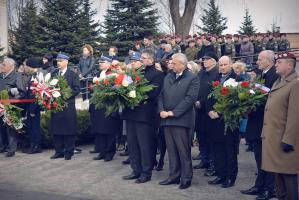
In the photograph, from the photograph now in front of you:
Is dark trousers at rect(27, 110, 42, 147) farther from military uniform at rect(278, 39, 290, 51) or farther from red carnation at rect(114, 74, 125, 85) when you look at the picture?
military uniform at rect(278, 39, 290, 51)

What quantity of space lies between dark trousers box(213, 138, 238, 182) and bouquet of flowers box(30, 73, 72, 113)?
378 cm

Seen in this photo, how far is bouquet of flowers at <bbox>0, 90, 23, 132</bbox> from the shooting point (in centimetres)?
1183

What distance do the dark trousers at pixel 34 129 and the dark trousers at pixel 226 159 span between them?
4903 mm

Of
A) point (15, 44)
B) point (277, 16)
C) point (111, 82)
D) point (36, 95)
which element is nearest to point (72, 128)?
point (36, 95)

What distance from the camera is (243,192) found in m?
8.73

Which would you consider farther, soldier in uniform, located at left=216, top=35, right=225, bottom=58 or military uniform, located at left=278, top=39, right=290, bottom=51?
military uniform, located at left=278, top=39, right=290, bottom=51

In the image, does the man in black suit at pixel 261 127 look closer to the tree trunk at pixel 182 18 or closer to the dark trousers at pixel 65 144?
the dark trousers at pixel 65 144

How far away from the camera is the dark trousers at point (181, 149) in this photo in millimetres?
9133

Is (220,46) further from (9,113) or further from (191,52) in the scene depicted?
(9,113)

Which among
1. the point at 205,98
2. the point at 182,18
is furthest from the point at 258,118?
the point at 182,18

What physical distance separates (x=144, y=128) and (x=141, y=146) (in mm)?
332

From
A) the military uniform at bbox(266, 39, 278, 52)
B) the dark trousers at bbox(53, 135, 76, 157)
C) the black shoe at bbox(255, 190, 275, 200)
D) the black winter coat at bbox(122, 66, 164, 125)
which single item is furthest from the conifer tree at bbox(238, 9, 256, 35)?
the black shoe at bbox(255, 190, 275, 200)

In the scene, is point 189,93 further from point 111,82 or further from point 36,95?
point 36,95

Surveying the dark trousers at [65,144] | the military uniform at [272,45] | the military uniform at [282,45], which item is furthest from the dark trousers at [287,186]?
the military uniform at [282,45]
